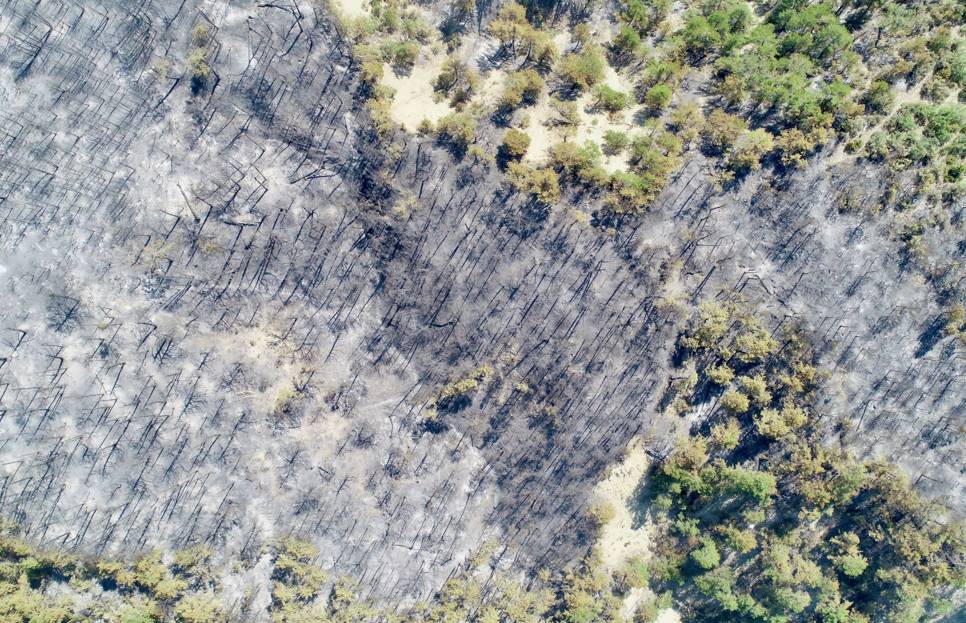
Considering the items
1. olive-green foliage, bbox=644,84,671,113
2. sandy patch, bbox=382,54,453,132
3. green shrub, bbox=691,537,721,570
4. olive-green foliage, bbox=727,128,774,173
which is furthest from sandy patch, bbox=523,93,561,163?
green shrub, bbox=691,537,721,570

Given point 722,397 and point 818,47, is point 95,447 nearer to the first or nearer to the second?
point 722,397

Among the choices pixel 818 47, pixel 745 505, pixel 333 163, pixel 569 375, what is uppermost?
pixel 818 47

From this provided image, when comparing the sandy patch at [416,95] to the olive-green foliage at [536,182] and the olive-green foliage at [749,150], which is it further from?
the olive-green foliage at [749,150]

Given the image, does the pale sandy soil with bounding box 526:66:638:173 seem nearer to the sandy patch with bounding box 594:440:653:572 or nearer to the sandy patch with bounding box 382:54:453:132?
the sandy patch with bounding box 382:54:453:132

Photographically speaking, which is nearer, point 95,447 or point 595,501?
point 95,447

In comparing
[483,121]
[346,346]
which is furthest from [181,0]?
[346,346]
